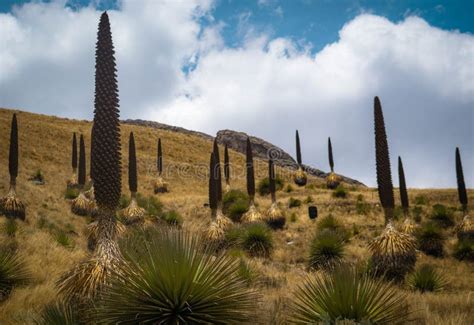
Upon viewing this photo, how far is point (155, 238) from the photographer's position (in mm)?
5320

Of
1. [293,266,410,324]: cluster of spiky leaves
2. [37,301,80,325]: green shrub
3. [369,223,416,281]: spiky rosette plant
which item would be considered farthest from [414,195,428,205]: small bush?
[37,301,80,325]: green shrub

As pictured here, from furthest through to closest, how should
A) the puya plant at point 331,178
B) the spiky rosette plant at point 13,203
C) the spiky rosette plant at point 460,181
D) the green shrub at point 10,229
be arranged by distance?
the puya plant at point 331,178 → the spiky rosette plant at point 460,181 → the spiky rosette plant at point 13,203 → the green shrub at point 10,229

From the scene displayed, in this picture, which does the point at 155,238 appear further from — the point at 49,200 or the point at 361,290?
the point at 49,200

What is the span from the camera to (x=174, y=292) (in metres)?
4.96

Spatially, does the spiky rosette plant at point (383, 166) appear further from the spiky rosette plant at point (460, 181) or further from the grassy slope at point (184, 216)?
the spiky rosette plant at point (460, 181)

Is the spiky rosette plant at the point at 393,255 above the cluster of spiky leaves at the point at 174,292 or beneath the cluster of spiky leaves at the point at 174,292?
beneath

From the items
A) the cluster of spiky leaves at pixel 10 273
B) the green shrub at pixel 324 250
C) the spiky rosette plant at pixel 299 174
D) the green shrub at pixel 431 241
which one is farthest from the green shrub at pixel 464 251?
the spiky rosette plant at pixel 299 174

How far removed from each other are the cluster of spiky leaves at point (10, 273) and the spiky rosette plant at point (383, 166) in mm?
11677

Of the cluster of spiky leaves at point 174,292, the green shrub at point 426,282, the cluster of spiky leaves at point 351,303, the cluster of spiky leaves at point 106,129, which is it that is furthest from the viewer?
the green shrub at point 426,282

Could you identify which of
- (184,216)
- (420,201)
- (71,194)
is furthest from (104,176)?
(420,201)

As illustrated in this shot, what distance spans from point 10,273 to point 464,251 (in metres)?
20.9

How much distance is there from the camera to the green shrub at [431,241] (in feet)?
74.9

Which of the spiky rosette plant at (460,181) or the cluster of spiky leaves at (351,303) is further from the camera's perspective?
the spiky rosette plant at (460,181)

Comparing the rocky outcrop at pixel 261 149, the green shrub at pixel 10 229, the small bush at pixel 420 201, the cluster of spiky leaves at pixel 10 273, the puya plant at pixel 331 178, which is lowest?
the cluster of spiky leaves at pixel 10 273
